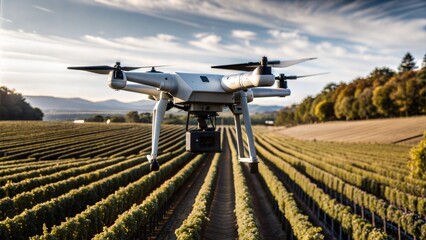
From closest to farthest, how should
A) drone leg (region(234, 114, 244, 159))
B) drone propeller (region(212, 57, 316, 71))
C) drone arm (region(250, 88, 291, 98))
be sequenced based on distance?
drone propeller (region(212, 57, 316, 71)), drone leg (region(234, 114, 244, 159)), drone arm (region(250, 88, 291, 98))

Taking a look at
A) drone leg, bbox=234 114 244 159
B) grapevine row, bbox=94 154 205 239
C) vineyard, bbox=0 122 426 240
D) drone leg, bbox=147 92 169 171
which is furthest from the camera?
vineyard, bbox=0 122 426 240

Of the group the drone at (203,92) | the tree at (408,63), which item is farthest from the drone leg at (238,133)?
the tree at (408,63)

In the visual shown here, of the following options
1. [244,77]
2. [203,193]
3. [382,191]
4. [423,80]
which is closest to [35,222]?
[203,193]

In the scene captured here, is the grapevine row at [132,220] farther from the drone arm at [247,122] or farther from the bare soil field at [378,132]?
the bare soil field at [378,132]

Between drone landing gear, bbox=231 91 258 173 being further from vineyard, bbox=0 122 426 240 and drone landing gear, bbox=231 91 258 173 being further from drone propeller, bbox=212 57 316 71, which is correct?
vineyard, bbox=0 122 426 240

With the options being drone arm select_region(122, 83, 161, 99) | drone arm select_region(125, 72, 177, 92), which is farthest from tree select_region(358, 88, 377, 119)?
drone arm select_region(125, 72, 177, 92)

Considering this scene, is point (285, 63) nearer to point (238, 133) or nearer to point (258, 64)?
point (258, 64)

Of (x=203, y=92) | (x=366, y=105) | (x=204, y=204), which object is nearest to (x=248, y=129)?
(x=203, y=92)
